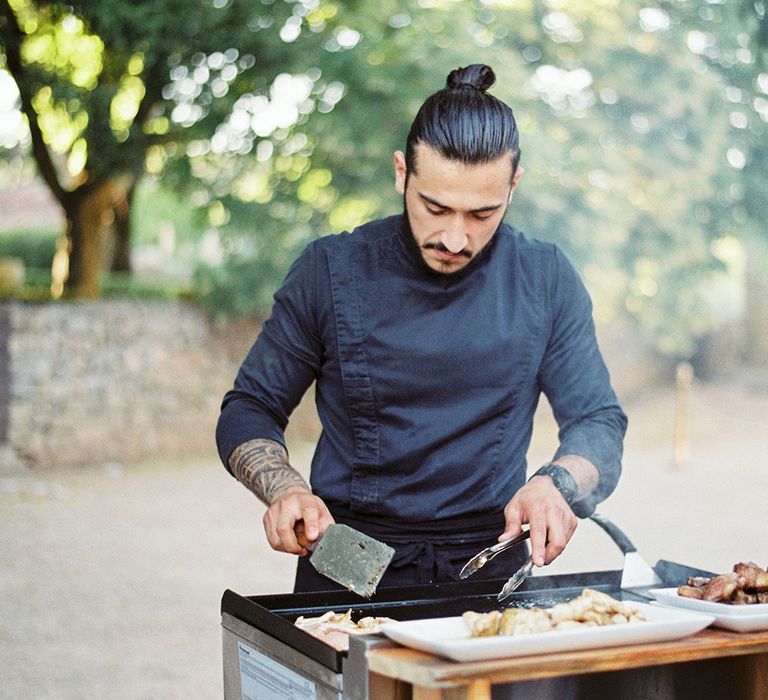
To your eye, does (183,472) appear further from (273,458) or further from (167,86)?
(273,458)

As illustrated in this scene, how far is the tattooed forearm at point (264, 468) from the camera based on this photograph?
223cm

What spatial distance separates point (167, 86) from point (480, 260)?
9.70 m

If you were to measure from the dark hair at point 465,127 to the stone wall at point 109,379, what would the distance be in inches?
350

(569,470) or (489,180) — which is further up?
(489,180)

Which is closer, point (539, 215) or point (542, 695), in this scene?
point (542, 695)

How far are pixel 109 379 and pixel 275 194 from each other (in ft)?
8.43

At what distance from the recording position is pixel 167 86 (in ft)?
37.9

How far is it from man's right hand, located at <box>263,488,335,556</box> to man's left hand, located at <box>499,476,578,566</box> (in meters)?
0.32

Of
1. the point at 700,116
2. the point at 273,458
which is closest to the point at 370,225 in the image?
the point at 273,458

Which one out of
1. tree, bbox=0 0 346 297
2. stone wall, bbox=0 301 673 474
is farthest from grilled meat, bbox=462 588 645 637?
tree, bbox=0 0 346 297

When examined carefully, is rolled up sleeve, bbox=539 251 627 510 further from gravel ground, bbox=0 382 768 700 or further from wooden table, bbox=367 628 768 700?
gravel ground, bbox=0 382 768 700

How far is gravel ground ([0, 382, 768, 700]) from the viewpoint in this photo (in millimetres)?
5676

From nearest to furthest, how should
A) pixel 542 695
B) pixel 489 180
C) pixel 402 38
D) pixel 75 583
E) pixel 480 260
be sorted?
pixel 542 695, pixel 489 180, pixel 480 260, pixel 75 583, pixel 402 38

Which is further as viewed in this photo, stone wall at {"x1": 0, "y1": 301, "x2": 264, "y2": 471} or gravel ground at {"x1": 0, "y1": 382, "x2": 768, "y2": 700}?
stone wall at {"x1": 0, "y1": 301, "x2": 264, "y2": 471}
